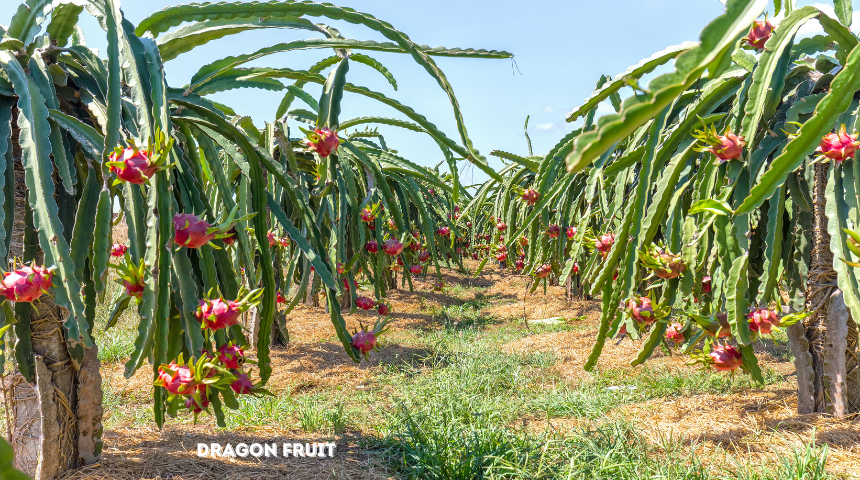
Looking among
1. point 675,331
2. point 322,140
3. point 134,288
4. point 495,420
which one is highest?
point 322,140

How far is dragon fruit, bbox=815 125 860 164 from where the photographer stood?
1717mm

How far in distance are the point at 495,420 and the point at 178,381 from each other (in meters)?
2.21

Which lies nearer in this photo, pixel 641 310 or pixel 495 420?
pixel 641 310

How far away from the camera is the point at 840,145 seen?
5.64 ft

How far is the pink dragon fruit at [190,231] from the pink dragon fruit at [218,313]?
0.53 ft

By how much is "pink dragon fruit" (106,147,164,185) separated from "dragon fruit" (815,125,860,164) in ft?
6.64

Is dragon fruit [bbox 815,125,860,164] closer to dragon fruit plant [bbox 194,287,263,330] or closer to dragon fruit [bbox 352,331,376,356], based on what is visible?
dragon fruit [bbox 352,331,376,356]

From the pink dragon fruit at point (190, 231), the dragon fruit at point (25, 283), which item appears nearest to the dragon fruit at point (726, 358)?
the pink dragon fruit at point (190, 231)

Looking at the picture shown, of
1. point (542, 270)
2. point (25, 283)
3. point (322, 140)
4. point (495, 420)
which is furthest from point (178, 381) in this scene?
point (542, 270)

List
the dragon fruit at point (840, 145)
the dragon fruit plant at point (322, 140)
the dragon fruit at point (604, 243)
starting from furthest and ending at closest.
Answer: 1. the dragon fruit at point (604, 243)
2. the dragon fruit plant at point (322, 140)
3. the dragon fruit at point (840, 145)

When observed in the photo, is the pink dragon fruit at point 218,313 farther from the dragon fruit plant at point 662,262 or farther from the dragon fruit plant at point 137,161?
the dragon fruit plant at point 662,262

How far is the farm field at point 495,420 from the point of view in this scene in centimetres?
218

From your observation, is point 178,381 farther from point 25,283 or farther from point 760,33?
point 760,33

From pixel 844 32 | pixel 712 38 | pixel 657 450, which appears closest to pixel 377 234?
pixel 657 450
